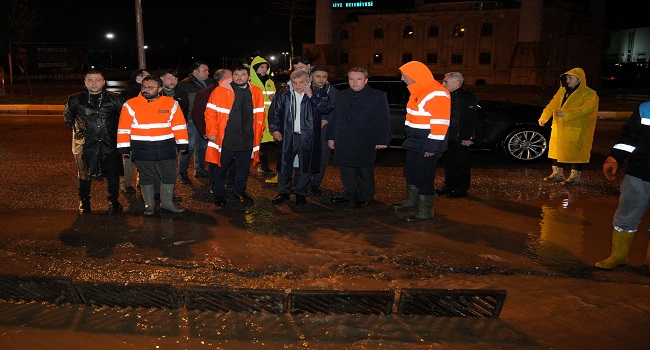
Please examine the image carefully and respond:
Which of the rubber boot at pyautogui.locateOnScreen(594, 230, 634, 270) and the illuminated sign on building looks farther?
the illuminated sign on building

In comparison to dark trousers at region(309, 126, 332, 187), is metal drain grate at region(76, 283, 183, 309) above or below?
below

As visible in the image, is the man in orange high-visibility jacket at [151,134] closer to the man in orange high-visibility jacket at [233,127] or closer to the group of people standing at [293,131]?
the group of people standing at [293,131]

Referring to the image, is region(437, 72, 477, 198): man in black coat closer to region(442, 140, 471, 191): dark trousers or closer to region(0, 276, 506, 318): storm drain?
region(442, 140, 471, 191): dark trousers

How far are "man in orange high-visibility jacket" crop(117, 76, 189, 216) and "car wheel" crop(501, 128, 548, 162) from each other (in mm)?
6373

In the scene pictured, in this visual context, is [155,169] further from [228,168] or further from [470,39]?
[470,39]

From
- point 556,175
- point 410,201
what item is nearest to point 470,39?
point 556,175

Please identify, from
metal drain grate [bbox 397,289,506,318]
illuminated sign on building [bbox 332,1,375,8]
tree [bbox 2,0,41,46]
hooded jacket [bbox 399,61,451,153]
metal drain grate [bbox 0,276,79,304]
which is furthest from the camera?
illuminated sign on building [bbox 332,1,375,8]

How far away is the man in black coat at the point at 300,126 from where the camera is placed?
24.5ft

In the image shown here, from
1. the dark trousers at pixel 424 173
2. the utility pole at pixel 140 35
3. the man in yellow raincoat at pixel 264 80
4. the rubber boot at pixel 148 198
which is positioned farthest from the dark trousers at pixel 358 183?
the utility pole at pixel 140 35

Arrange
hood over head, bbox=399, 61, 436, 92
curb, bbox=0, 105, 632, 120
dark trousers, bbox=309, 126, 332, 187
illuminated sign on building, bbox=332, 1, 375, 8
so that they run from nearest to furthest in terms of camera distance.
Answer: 1. hood over head, bbox=399, 61, 436, 92
2. dark trousers, bbox=309, 126, 332, 187
3. curb, bbox=0, 105, 632, 120
4. illuminated sign on building, bbox=332, 1, 375, 8

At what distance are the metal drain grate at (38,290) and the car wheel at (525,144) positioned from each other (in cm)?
839

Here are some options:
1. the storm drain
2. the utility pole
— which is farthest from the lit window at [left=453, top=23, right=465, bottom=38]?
the storm drain

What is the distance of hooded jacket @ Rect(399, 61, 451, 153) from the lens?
6.64 m

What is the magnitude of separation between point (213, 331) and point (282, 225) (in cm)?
263
